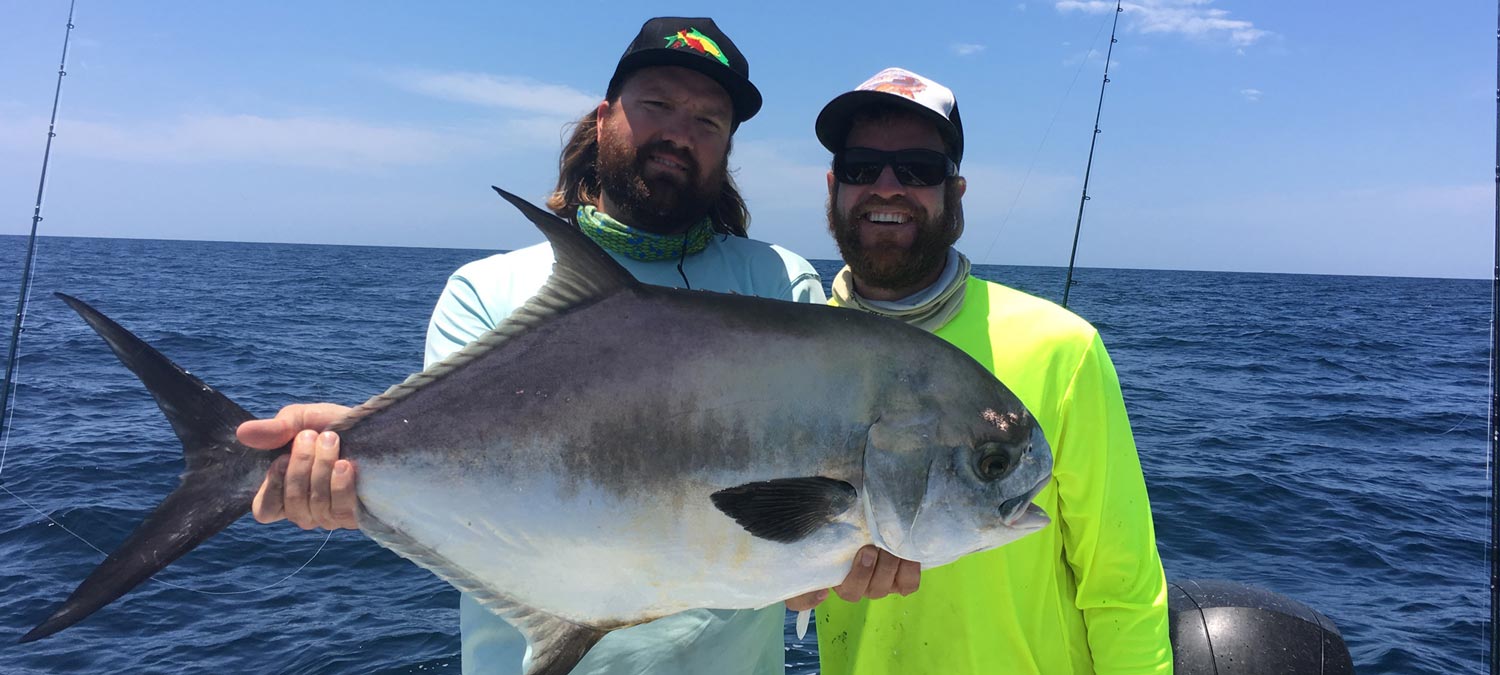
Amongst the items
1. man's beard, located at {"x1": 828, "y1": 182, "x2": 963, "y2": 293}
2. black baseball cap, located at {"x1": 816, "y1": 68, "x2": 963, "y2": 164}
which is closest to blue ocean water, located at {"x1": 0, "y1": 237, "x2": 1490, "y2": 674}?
man's beard, located at {"x1": 828, "y1": 182, "x2": 963, "y2": 293}

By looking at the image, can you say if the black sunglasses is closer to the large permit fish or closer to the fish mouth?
the large permit fish

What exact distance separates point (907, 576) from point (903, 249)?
1009 mm

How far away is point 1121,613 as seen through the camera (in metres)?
2.51

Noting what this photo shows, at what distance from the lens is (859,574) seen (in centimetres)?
197

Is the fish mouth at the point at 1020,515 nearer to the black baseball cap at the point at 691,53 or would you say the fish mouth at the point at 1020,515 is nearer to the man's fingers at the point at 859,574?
the man's fingers at the point at 859,574

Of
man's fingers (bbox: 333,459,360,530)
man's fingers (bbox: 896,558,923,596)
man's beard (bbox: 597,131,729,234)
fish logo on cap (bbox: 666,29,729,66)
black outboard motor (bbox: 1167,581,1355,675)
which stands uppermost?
fish logo on cap (bbox: 666,29,729,66)

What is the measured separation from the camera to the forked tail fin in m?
1.83

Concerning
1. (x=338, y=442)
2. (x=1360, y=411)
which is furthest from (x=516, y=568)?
(x=1360, y=411)

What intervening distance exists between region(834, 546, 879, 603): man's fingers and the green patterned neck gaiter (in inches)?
46.8

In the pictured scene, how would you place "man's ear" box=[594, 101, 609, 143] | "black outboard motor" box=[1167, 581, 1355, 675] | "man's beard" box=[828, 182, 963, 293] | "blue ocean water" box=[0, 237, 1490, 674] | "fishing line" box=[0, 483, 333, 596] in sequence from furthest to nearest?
"fishing line" box=[0, 483, 333, 596] < "blue ocean water" box=[0, 237, 1490, 674] < "black outboard motor" box=[1167, 581, 1355, 675] < "man's ear" box=[594, 101, 609, 143] < "man's beard" box=[828, 182, 963, 293]

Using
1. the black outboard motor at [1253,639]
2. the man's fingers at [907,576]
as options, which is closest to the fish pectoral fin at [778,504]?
the man's fingers at [907,576]

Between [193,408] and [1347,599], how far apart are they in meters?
9.68

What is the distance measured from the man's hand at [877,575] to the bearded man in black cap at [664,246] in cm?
66

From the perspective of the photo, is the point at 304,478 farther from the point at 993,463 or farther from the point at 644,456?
the point at 993,463
